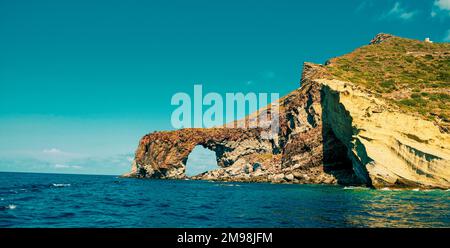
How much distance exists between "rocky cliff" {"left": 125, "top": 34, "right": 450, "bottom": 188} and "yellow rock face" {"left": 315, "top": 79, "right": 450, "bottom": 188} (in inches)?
5.0

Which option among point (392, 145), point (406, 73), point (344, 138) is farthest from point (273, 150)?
point (392, 145)

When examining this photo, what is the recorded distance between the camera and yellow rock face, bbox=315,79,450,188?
157 feet

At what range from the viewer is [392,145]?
51.5 m

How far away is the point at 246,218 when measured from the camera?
2147 cm

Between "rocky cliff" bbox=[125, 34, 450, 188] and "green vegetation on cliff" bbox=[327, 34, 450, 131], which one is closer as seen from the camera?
"rocky cliff" bbox=[125, 34, 450, 188]

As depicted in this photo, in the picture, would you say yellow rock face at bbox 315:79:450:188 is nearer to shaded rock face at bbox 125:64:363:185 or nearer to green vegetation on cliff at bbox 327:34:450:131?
green vegetation on cliff at bbox 327:34:450:131

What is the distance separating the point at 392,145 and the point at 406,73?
47.6 meters

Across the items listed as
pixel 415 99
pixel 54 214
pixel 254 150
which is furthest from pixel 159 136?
pixel 54 214

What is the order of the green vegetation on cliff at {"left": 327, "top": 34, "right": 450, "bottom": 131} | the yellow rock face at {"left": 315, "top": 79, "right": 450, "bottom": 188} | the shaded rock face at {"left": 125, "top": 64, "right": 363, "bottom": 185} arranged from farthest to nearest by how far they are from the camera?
1. the shaded rock face at {"left": 125, "top": 64, "right": 363, "bottom": 185}
2. the green vegetation on cliff at {"left": 327, "top": 34, "right": 450, "bottom": 131}
3. the yellow rock face at {"left": 315, "top": 79, "right": 450, "bottom": 188}

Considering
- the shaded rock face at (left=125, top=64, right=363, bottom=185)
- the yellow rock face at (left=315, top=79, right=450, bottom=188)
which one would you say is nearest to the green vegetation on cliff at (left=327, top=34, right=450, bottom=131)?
the yellow rock face at (left=315, top=79, right=450, bottom=188)

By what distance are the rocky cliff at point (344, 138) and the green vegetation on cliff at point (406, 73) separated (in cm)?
28

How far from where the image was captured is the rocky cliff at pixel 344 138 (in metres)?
50.4

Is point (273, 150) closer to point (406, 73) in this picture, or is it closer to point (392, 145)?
point (406, 73)
